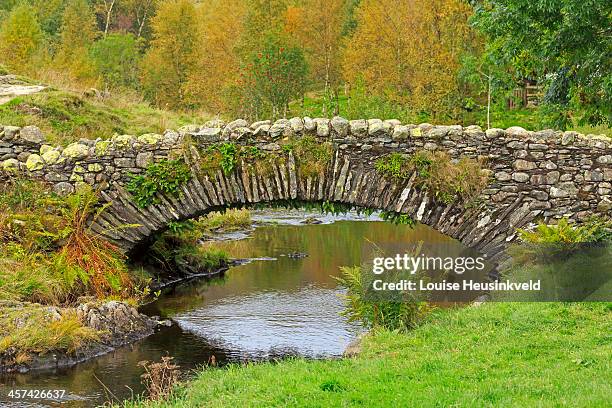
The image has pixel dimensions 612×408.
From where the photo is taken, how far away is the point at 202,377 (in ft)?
31.3

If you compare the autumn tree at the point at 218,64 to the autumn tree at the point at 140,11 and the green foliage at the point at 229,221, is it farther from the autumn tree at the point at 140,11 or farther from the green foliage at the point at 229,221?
the autumn tree at the point at 140,11

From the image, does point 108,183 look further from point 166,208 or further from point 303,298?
point 303,298

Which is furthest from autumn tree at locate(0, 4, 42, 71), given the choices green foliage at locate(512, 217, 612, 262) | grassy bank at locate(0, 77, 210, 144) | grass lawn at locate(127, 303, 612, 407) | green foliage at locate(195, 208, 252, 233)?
grass lawn at locate(127, 303, 612, 407)

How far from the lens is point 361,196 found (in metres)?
13.3

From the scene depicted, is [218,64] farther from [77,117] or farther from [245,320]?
[245,320]

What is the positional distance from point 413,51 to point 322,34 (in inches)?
384

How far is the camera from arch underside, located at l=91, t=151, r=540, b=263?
1324 cm

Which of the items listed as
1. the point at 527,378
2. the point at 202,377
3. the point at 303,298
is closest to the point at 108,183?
the point at 303,298

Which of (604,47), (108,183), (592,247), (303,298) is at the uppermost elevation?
(604,47)

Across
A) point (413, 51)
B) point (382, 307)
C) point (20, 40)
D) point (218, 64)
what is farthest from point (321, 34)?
point (382, 307)

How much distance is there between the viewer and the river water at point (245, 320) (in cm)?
1054

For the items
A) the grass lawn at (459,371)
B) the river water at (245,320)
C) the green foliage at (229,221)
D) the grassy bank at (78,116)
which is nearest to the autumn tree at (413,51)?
the green foliage at (229,221)

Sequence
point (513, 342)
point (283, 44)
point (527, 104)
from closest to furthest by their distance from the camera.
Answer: point (513, 342) < point (283, 44) < point (527, 104)

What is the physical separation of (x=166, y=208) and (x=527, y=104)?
25.9 m
